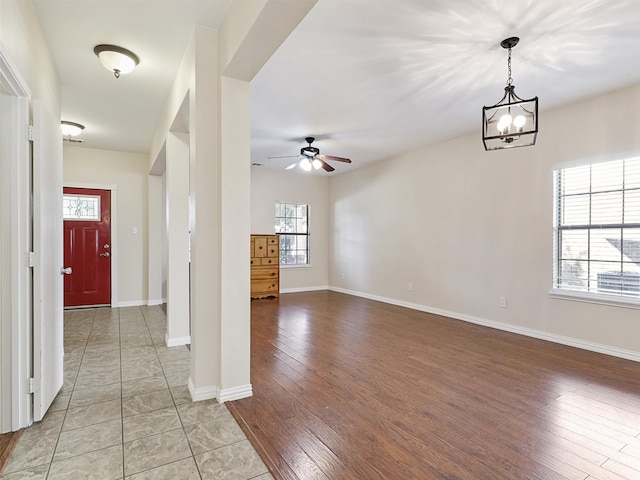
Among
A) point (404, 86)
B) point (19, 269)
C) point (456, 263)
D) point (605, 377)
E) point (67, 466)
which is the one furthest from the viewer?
point (456, 263)

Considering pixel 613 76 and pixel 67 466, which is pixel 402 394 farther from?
pixel 613 76

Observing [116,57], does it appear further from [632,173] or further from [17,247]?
[632,173]

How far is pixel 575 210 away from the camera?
380 centimetres

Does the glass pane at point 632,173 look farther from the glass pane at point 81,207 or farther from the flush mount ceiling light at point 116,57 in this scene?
the glass pane at point 81,207

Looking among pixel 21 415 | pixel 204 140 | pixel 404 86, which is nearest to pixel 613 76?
pixel 404 86

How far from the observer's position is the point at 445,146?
520cm

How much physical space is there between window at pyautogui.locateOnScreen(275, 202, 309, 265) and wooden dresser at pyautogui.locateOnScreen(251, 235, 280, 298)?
0.60 meters

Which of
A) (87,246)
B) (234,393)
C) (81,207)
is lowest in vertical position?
(234,393)

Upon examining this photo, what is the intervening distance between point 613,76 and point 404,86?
188 centimetres

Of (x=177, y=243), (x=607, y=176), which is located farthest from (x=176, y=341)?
(x=607, y=176)

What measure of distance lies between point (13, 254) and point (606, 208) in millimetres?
5067

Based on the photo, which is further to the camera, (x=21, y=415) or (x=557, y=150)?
(x=557, y=150)

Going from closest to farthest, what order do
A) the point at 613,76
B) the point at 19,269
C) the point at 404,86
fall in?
the point at 19,269 < the point at 613,76 < the point at 404,86

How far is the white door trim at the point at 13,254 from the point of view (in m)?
1.95
